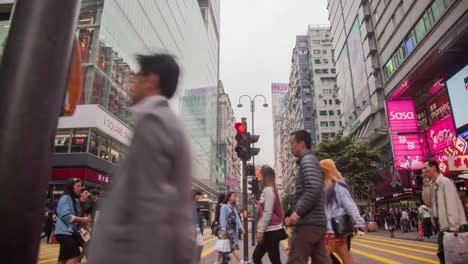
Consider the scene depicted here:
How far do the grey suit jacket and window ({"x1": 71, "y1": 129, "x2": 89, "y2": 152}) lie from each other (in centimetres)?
2018

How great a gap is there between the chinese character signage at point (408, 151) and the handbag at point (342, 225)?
23.4 m

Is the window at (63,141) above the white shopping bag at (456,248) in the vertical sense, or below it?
above

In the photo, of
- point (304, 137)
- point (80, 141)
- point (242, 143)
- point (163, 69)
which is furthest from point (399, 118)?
point (163, 69)

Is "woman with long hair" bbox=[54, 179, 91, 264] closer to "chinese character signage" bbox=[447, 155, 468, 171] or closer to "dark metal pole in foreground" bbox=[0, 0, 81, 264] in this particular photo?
"dark metal pole in foreground" bbox=[0, 0, 81, 264]

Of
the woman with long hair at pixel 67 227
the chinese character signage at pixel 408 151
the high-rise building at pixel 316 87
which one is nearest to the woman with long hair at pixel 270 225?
the woman with long hair at pixel 67 227

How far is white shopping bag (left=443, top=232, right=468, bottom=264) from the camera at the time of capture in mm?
3549

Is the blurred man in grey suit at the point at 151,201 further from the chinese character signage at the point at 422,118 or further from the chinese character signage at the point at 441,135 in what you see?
the chinese character signage at the point at 422,118

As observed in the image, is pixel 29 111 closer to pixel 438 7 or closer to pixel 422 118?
pixel 438 7

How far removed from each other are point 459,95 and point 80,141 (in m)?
22.7

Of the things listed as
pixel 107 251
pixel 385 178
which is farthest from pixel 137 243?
pixel 385 178

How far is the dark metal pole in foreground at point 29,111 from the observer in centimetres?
118

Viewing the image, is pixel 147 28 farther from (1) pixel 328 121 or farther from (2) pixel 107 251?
(1) pixel 328 121

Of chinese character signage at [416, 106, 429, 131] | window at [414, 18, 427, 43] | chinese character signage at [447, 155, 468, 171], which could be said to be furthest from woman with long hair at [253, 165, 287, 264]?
Result: chinese character signage at [416, 106, 429, 131]

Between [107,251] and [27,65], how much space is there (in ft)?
2.64
